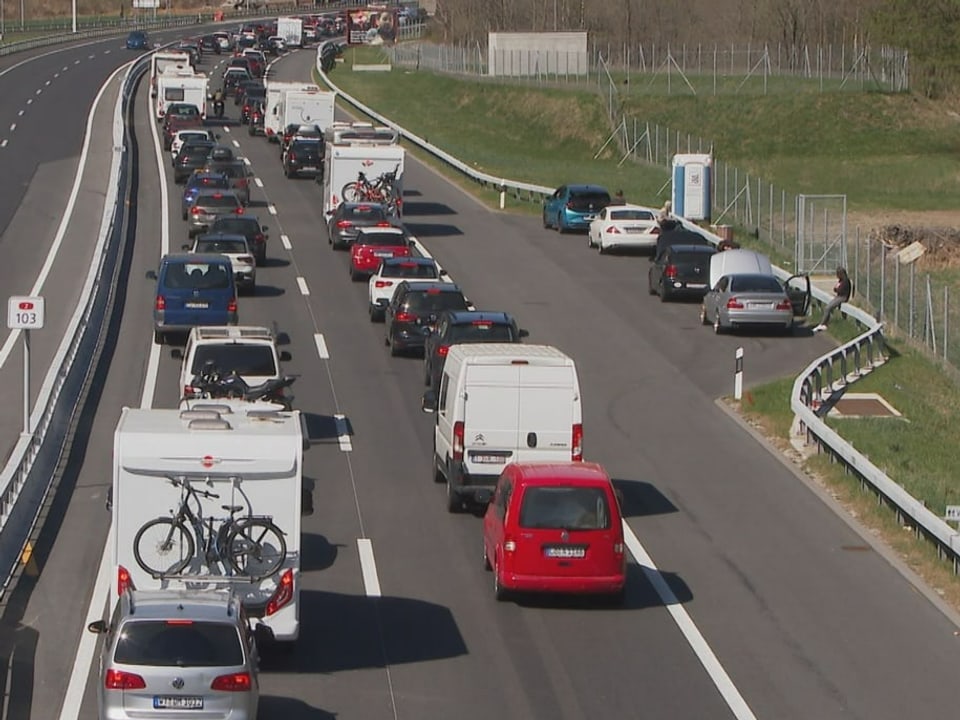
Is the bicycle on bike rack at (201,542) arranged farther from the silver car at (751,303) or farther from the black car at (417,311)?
the silver car at (751,303)

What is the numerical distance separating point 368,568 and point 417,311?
1432 cm

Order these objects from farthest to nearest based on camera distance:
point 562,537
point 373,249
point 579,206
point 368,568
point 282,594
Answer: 1. point 579,206
2. point 373,249
3. point 368,568
4. point 562,537
5. point 282,594

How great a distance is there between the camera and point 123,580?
17.3m

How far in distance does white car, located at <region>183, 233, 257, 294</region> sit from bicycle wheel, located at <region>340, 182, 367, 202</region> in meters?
9.24

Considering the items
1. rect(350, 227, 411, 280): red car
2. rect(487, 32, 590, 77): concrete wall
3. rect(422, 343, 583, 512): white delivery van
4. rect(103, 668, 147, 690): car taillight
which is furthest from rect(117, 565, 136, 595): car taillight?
rect(487, 32, 590, 77): concrete wall

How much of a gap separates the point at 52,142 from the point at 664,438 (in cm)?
4875

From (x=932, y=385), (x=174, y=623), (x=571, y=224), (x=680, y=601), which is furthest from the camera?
(x=571, y=224)

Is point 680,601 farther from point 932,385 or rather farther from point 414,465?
point 932,385

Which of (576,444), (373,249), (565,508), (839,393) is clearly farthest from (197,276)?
(565,508)

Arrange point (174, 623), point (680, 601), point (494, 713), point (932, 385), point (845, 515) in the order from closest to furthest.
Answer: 1. point (174, 623)
2. point (494, 713)
3. point (680, 601)
4. point (845, 515)
5. point (932, 385)

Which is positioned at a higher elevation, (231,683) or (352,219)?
(231,683)

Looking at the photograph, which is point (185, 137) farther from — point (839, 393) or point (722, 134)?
point (839, 393)

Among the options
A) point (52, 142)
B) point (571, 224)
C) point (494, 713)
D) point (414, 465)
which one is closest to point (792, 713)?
point (494, 713)

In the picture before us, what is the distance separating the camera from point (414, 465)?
89.9 ft
